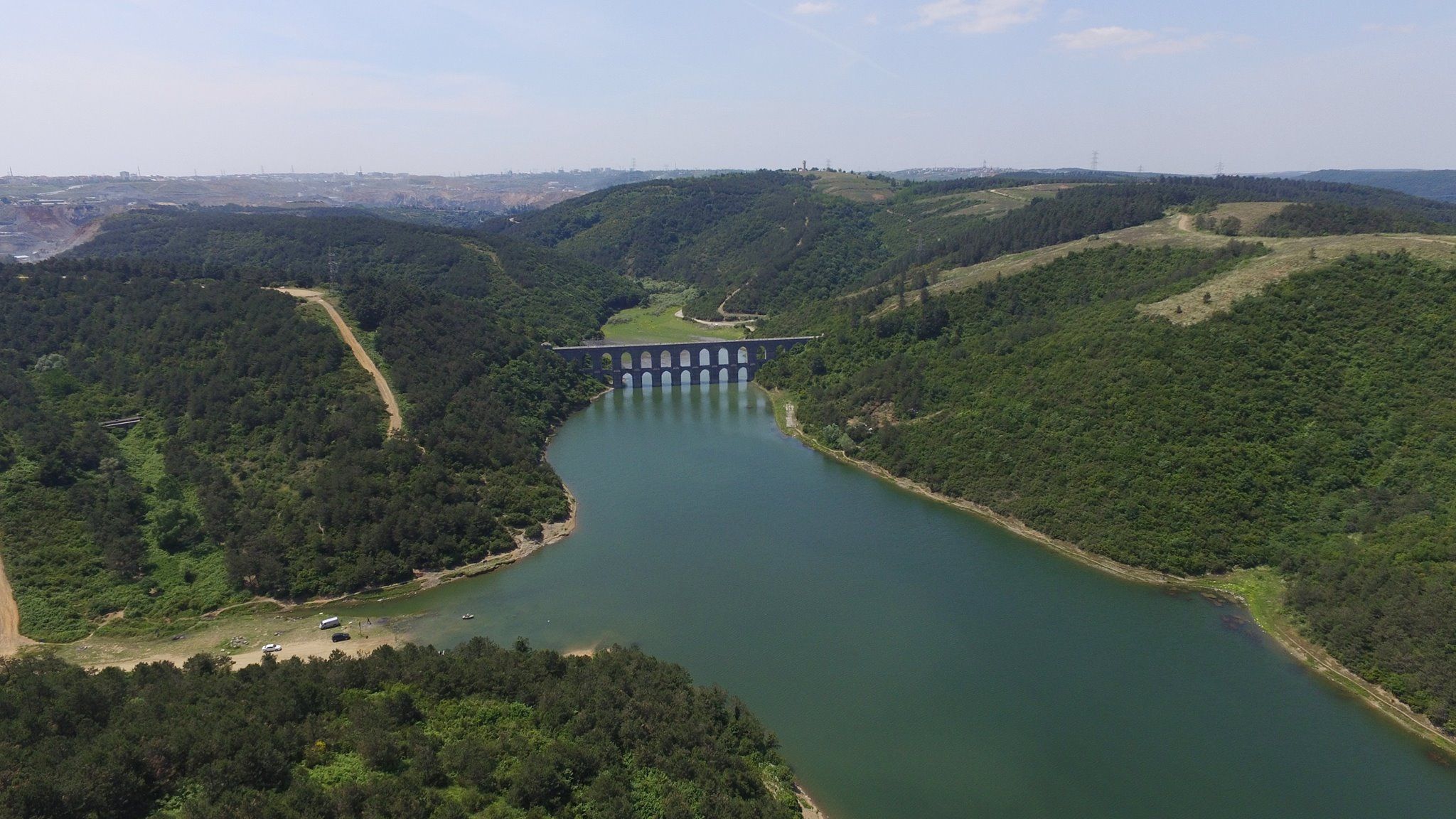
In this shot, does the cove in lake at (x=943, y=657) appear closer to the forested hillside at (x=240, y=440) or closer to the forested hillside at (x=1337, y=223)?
the forested hillside at (x=240, y=440)

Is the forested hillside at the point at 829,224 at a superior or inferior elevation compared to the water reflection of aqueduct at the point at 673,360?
superior

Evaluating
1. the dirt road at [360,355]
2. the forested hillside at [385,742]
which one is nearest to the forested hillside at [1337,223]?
the forested hillside at [385,742]

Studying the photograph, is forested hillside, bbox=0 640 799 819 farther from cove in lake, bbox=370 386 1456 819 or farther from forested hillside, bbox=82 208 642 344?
forested hillside, bbox=82 208 642 344

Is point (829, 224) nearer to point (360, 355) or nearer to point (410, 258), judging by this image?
point (410, 258)

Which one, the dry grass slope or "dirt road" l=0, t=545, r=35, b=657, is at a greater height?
the dry grass slope

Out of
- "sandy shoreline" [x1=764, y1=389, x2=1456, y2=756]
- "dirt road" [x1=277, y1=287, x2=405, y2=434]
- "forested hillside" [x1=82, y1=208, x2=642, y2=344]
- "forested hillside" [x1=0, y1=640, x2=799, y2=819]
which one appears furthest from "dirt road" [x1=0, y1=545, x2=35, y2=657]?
"forested hillside" [x1=82, y1=208, x2=642, y2=344]
